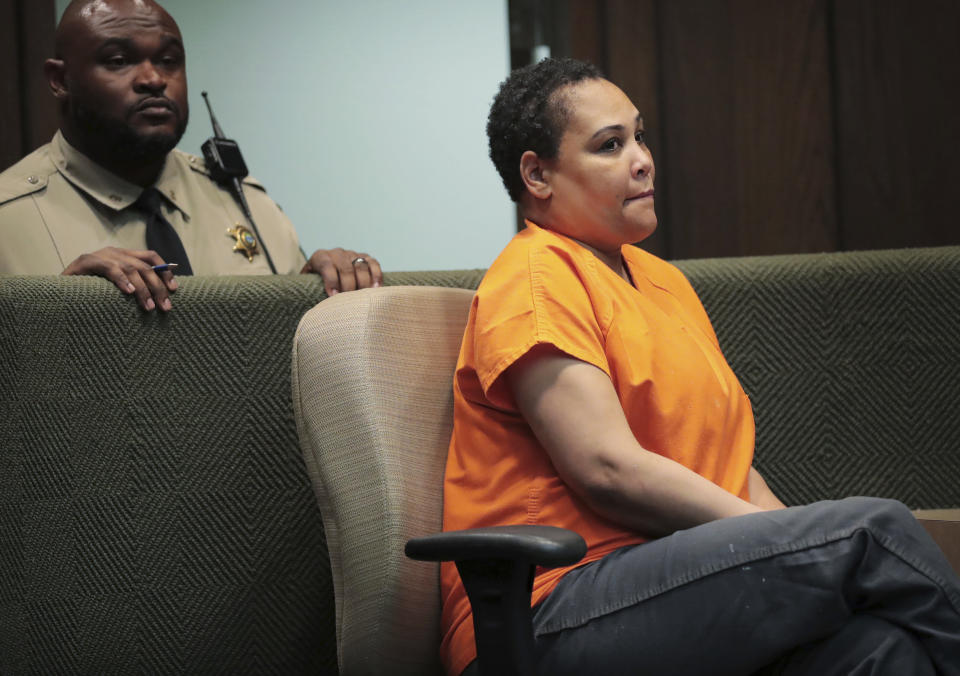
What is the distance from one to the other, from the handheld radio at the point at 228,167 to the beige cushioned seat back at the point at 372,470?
83cm

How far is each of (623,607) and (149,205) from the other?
52.2 inches

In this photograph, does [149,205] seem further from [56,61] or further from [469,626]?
[469,626]

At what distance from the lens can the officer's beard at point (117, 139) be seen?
6.68ft

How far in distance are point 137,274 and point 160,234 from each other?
49cm

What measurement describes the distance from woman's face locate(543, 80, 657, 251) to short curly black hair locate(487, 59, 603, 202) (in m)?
0.02

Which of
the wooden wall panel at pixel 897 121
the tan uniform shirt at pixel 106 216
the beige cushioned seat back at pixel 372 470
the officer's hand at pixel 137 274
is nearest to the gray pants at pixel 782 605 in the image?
the beige cushioned seat back at pixel 372 470

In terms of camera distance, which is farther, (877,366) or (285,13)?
(285,13)

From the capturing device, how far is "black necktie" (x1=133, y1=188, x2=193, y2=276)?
6.26 feet

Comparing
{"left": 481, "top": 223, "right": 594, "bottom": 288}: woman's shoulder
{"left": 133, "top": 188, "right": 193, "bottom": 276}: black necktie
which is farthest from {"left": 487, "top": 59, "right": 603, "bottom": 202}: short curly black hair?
{"left": 133, "top": 188, "right": 193, "bottom": 276}: black necktie

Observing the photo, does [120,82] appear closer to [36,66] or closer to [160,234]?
[160,234]

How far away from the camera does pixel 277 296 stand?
5.22ft

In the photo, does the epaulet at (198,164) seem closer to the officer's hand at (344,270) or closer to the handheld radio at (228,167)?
the handheld radio at (228,167)

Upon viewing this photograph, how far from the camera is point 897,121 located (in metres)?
2.72

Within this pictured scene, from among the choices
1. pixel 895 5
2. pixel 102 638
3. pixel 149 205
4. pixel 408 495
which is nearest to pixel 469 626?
pixel 408 495
